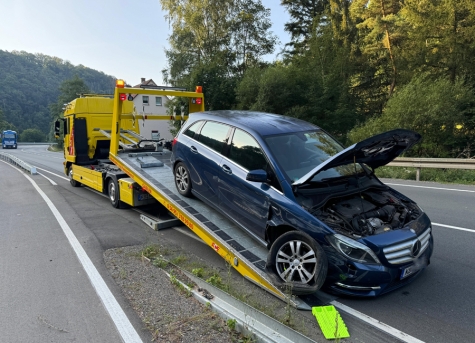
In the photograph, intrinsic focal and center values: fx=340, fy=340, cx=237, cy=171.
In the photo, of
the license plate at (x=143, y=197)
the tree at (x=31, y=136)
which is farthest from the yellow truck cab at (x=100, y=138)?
the tree at (x=31, y=136)

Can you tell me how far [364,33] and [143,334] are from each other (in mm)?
25150

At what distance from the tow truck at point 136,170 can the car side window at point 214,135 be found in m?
1.06

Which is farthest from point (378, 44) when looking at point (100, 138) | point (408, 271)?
point (408, 271)

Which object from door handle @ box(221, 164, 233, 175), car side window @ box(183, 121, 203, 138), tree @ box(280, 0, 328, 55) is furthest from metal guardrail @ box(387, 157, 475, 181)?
tree @ box(280, 0, 328, 55)

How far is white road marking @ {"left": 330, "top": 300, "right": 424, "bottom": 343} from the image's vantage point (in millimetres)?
3174

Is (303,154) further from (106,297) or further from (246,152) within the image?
(106,297)

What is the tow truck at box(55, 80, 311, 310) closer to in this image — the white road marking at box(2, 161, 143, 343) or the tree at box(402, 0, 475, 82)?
the white road marking at box(2, 161, 143, 343)

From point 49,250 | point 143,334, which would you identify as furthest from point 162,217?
point 143,334

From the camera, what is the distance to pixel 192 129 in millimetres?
6148

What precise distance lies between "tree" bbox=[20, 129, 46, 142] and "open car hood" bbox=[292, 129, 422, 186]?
377ft

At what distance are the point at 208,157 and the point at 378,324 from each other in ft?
10.7

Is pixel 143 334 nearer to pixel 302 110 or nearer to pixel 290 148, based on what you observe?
pixel 290 148

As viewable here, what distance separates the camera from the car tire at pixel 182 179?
238 inches

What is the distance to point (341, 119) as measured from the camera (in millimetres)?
22875
